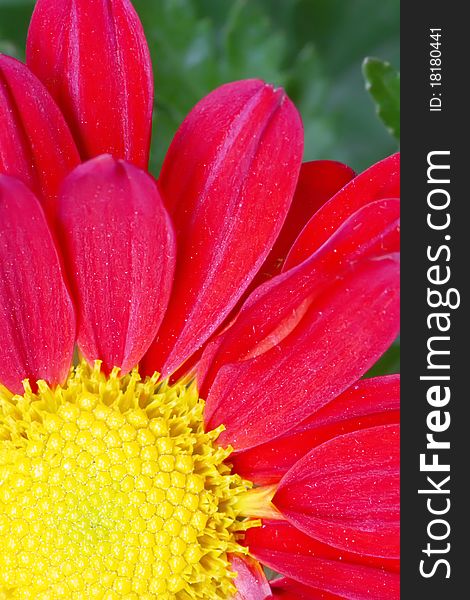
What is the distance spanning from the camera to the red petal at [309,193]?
3.08 feet

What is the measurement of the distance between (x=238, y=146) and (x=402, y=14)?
0.23 metres

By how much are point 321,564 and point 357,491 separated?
8 cm

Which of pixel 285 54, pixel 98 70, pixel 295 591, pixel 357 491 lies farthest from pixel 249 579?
pixel 285 54

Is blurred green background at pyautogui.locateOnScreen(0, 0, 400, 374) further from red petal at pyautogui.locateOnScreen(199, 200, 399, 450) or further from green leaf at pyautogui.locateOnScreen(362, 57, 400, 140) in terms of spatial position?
red petal at pyautogui.locateOnScreen(199, 200, 399, 450)

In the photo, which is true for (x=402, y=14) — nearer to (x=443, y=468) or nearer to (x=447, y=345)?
(x=447, y=345)

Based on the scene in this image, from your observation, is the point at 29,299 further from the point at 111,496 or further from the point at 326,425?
the point at 326,425

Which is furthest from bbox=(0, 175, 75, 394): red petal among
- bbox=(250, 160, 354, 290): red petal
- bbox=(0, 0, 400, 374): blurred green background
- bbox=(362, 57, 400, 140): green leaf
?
bbox=(362, 57, 400, 140): green leaf

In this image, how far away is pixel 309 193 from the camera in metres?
0.95

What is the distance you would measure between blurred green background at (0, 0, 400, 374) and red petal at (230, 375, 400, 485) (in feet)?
0.75

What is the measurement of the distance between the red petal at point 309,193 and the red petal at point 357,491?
0.20 metres

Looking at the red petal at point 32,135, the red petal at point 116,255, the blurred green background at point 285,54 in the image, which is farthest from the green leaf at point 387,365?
the red petal at point 32,135

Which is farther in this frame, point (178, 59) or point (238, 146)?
point (178, 59)

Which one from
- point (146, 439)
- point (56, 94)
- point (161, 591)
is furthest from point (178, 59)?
point (161, 591)

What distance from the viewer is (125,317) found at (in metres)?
0.90
